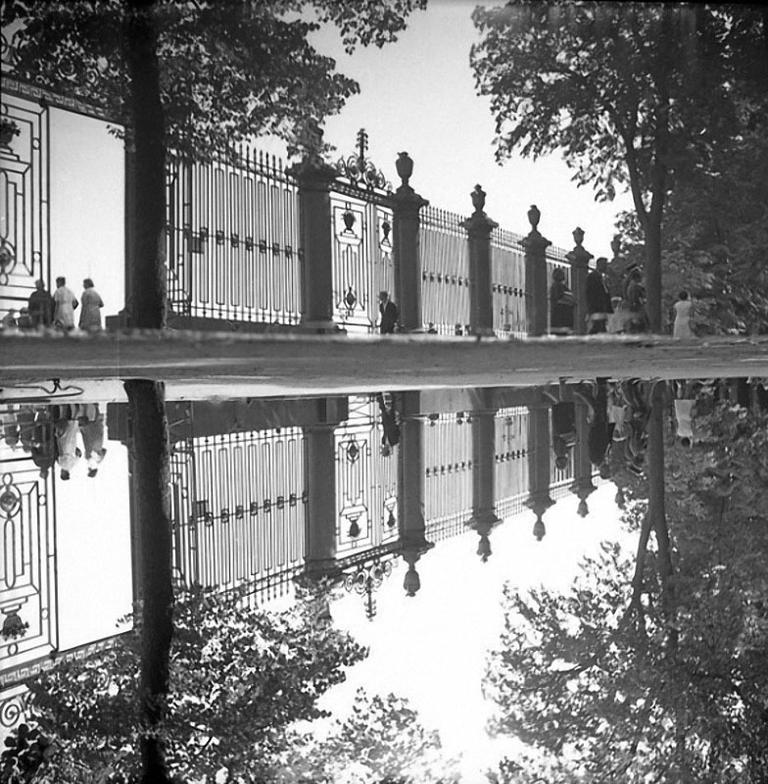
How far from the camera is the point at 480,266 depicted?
410cm

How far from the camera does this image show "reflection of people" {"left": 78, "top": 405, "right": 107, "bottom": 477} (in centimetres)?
175

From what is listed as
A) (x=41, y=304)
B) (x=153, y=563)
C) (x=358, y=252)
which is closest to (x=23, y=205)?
(x=41, y=304)

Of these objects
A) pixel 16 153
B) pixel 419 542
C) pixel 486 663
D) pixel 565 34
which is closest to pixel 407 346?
pixel 565 34

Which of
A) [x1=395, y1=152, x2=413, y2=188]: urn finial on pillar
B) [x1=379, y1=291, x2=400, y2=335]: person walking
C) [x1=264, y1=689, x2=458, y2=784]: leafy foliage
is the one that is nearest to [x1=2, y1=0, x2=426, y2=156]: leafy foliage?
[x1=395, y1=152, x2=413, y2=188]: urn finial on pillar

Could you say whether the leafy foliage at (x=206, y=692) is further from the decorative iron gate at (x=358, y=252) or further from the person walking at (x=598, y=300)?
the decorative iron gate at (x=358, y=252)

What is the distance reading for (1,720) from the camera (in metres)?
0.97

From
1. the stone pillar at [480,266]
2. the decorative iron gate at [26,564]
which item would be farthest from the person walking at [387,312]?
the decorative iron gate at [26,564]

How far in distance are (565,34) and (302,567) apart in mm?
4146

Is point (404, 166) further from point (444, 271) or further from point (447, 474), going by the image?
point (447, 474)

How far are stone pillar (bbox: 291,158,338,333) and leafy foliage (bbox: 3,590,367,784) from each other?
347cm

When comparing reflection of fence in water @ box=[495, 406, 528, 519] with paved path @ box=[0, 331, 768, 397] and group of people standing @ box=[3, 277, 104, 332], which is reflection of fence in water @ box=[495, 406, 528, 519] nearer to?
paved path @ box=[0, 331, 768, 397]

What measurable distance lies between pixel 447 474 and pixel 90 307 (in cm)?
321

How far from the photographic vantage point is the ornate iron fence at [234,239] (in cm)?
451

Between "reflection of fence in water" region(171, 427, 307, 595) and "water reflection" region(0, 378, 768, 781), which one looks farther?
"reflection of fence in water" region(171, 427, 307, 595)
